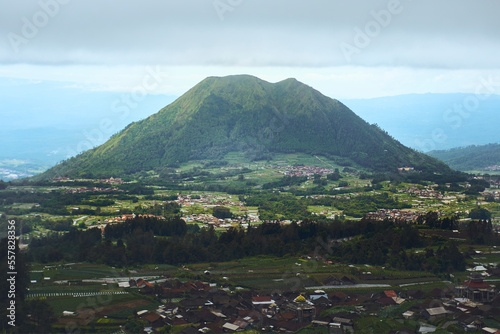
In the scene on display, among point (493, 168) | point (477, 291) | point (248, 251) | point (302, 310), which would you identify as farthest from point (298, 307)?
point (493, 168)

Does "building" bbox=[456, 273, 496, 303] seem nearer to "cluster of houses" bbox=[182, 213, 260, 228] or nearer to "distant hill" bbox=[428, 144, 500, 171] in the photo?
"cluster of houses" bbox=[182, 213, 260, 228]

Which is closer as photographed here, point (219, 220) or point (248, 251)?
point (248, 251)

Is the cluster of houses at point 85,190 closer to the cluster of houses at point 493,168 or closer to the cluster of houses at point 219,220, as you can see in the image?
the cluster of houses at point 219,220

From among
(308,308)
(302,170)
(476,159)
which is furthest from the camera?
(476,159)

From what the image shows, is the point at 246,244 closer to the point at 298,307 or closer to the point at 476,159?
the point at 298,307

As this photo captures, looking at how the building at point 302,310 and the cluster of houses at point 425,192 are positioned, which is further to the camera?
the cluster of houses at point 425,192

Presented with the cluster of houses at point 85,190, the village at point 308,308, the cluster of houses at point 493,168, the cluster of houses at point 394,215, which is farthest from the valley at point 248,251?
the cluster of houses at point 493,168
